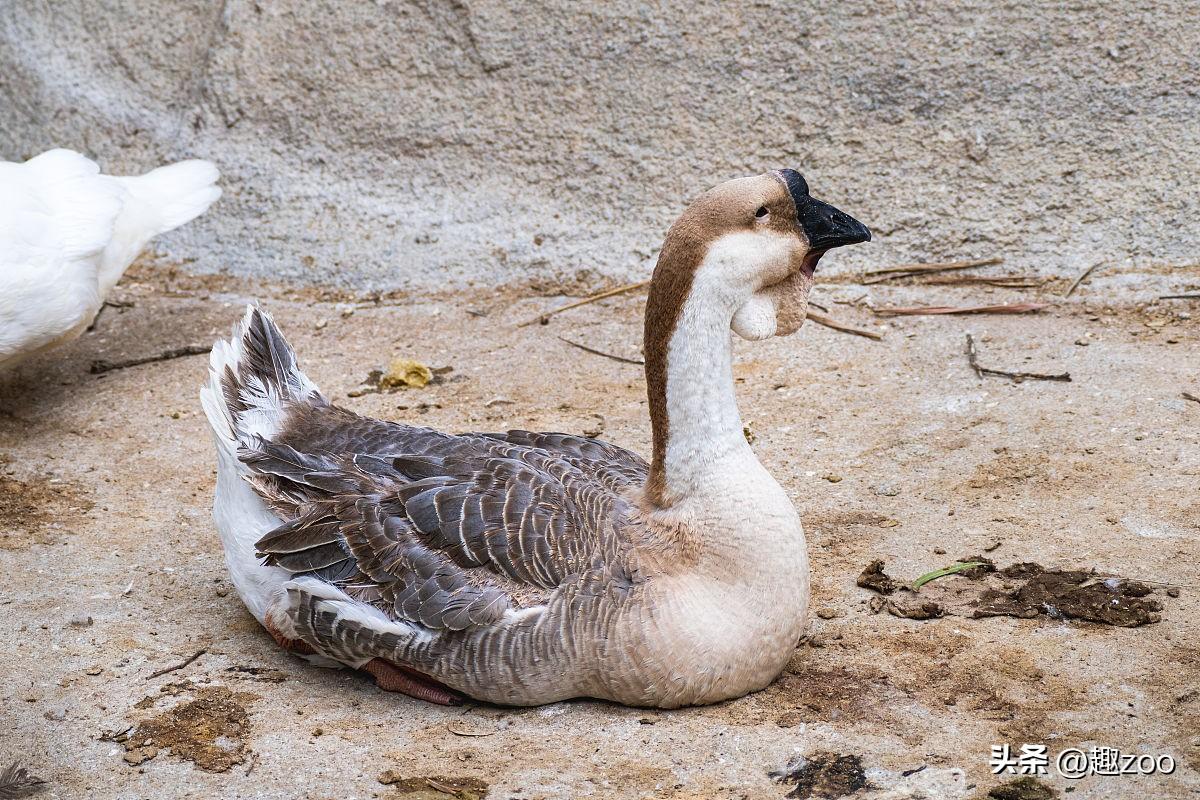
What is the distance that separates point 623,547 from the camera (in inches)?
150

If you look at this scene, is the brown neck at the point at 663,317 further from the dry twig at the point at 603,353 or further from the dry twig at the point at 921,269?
the dry twig at the point at 921,269

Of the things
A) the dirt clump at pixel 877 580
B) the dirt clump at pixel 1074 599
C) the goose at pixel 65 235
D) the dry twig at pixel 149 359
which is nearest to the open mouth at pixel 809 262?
the dirt clump at pixel 877 580

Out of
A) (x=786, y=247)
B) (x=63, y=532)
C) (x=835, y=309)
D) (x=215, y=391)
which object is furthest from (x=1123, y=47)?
(x=63, y=532)

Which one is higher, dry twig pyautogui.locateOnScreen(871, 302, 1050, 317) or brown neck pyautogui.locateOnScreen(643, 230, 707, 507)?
brown neck pyautogui.locateOnScreen(643, 230, 707, 507)

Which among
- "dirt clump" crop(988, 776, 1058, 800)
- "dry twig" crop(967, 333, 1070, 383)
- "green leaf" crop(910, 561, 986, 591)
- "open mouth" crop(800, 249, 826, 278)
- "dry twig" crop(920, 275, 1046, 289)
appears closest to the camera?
"dirt clump" crop(988, 776, 1058, 800)

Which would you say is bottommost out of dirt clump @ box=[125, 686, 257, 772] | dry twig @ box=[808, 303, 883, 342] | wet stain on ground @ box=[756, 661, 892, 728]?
dirt clump @ box=[125, 686, 257, 772]

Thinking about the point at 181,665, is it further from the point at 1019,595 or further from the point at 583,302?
the point at 583,302

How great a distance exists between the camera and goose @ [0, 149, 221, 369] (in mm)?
5980

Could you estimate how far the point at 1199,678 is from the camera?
11.9 feet

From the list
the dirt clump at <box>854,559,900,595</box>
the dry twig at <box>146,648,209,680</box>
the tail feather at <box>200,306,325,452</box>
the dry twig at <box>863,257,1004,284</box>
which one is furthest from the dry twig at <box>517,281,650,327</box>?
the dry twig at <box>146,648,209,680</box>

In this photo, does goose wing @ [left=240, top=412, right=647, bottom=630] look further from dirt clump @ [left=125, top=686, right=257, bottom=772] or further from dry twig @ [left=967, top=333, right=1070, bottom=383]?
dry twig @ [left=967, top=333, right=1070, bottom=383]

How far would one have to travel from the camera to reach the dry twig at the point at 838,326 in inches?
255

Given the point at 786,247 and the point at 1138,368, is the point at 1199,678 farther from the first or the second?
the point at 1138,368

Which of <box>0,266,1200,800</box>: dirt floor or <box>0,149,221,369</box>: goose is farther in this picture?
<box>0,149,221,369</box>: goose
